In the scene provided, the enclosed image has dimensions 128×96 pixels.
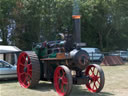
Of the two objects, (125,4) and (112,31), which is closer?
(125,4)

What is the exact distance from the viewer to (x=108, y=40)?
33531 mm

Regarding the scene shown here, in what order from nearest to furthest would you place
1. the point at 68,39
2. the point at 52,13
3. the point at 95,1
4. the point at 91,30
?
the point at 68,39, the point at 52,13, the point at 95,1, the point at 91,30

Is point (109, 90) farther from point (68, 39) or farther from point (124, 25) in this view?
point (124, 25)

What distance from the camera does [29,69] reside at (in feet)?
29.0

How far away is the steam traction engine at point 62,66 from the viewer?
7.58m

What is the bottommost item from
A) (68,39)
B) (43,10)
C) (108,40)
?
(108,40)

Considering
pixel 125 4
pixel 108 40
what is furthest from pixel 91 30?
pixel 125 4

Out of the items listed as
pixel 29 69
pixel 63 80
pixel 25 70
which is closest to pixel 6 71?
pixel 25 70

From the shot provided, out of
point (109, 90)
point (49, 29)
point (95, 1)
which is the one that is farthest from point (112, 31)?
point (109, 90)

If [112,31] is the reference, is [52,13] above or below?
above

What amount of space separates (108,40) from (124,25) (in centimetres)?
325

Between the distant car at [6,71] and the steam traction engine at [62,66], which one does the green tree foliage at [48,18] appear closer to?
the distant car at [6,71]

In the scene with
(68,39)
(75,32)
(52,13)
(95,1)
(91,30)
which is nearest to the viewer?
(68,39)

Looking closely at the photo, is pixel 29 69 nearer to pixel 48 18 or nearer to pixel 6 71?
pixel 6 71
